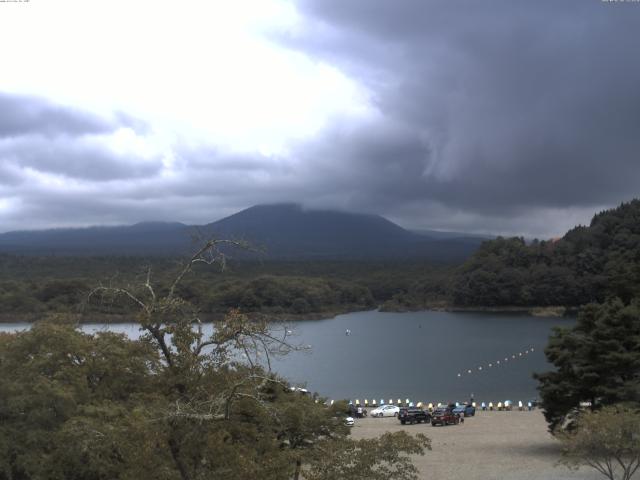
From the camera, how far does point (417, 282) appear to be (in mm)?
123188

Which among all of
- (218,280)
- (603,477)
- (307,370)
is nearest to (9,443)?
(603,477)

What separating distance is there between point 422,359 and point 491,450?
37.2 metres

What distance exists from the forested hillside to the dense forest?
141 millimetres

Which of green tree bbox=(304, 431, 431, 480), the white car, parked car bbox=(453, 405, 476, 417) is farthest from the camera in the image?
the white car

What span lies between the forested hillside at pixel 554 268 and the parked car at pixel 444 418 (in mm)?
73558

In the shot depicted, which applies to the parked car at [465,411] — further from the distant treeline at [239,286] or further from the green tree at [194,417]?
the distant treeline at [239,286]

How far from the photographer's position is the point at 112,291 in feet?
27.0

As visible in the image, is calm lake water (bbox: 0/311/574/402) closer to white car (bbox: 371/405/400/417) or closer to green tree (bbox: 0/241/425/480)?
A: white car (bbox: 371/405/400/417)

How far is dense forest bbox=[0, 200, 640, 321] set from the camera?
8969 cm

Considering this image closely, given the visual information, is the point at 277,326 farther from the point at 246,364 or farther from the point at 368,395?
the point at 368,395

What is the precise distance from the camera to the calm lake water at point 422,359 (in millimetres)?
45469

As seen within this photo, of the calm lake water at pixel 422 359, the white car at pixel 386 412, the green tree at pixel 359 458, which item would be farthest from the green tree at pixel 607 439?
the white car at pixel 386 412

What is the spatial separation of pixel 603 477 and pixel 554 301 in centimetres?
9053

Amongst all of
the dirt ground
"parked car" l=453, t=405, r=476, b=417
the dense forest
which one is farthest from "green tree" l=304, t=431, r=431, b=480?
the dense forest
